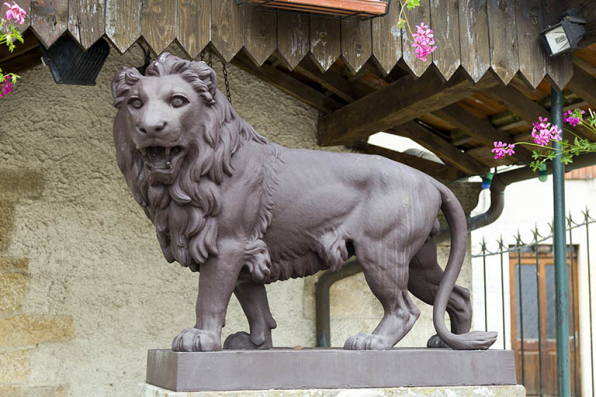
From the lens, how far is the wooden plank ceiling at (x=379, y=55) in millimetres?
2729

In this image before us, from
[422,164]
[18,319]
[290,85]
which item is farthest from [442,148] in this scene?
[18,319]

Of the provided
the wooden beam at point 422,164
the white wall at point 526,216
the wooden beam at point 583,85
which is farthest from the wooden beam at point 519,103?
the white wall at point 526,216

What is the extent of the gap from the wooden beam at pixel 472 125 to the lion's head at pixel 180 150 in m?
2.40

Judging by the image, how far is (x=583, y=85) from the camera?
12.0ft

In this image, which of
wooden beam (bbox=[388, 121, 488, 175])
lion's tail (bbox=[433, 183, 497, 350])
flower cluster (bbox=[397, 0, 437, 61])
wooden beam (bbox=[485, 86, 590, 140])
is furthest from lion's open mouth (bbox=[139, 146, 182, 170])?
wooden beam (bbox=[388, 121, 488, 175])

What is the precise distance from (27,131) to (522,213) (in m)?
6.70

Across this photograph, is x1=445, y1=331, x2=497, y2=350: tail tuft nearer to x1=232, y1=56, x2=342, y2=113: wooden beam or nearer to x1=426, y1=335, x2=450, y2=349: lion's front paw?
x1=426, y1=335, x2=450, y2=349: lion's front paw

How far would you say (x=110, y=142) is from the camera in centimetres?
423

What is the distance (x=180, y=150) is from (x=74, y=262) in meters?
2.28

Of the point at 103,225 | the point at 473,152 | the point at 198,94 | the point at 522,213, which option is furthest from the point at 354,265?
the point at 522,213

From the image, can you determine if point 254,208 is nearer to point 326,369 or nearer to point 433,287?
point 326,369

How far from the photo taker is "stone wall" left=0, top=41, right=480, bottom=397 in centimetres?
393

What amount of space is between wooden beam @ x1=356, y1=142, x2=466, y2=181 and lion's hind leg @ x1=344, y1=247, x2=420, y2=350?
102 inches

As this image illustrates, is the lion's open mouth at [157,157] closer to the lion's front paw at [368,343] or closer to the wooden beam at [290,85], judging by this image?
the lion's front paw at [368,343]
